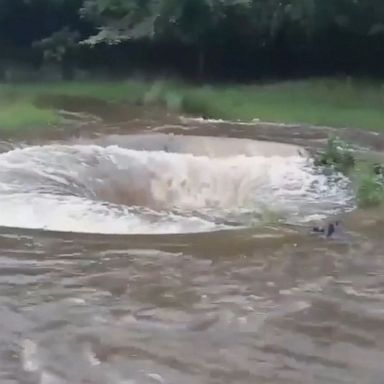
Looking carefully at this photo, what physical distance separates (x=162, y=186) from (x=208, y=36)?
515 inches

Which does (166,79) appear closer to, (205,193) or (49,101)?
(49,101)

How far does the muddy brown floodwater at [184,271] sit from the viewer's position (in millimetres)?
6012

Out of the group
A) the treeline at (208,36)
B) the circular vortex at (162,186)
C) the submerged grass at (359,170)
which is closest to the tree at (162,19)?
the treeline at (208,36)

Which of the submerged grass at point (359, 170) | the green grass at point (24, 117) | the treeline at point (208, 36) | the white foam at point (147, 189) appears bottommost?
the green grass at point (24, 117)

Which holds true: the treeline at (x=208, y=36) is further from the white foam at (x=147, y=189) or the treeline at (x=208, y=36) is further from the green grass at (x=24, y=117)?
the white foam at (x=147, y=189)

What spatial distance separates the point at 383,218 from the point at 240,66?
54.0 feet

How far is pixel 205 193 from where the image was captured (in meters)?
13.3

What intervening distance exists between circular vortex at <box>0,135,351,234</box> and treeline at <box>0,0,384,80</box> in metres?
9.92

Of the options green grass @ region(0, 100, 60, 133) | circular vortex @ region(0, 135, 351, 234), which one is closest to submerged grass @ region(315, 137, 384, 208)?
circular vortex @ region(0, 135, 351, 234)

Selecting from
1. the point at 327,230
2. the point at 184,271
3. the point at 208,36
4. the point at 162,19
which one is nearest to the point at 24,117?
the point at 162,19

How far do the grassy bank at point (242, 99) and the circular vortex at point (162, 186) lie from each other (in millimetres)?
4194

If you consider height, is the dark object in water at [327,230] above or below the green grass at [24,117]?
above

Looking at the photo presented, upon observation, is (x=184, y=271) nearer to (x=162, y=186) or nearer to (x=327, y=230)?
(x=327, y=230)

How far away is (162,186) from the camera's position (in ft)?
44.0
